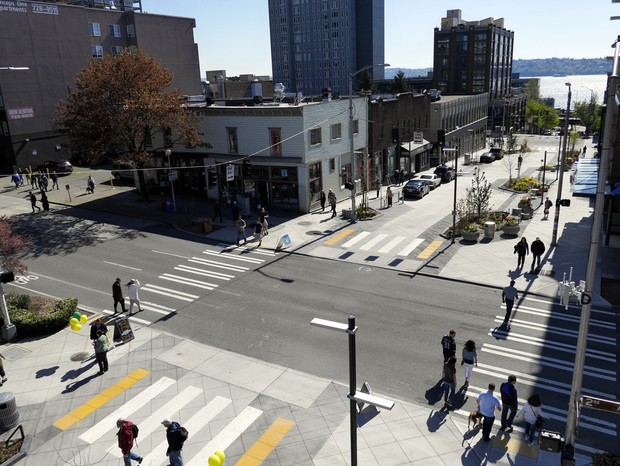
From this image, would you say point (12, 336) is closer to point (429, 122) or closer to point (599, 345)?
point (599, 345)

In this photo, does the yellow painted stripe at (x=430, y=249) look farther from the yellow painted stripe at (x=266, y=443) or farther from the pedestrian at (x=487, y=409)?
the yellow painted stripe at (x=266, y=443)

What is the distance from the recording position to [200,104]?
43.9m

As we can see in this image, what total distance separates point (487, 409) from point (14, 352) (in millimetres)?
16698

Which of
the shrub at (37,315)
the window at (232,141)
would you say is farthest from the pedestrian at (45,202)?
the shrub at (37,315)

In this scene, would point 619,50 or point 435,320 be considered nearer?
point 619,50

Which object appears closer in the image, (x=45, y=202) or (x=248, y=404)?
(x=248, y=404)

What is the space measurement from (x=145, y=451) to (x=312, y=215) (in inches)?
1018

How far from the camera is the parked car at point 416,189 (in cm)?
4381

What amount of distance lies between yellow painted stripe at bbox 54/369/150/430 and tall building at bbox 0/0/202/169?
39.8 meters

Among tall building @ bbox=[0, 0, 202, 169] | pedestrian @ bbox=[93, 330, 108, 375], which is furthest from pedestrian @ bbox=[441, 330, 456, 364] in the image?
tall building @ bbox=[0, 0, 202, 169]

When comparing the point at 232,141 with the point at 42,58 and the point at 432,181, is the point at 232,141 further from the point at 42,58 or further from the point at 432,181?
the point at 42,58

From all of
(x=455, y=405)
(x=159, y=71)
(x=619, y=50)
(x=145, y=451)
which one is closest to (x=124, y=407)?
(x=145, y=451)

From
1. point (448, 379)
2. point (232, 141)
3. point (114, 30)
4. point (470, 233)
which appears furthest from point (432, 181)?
point (114, 30)

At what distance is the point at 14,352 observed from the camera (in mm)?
18719
